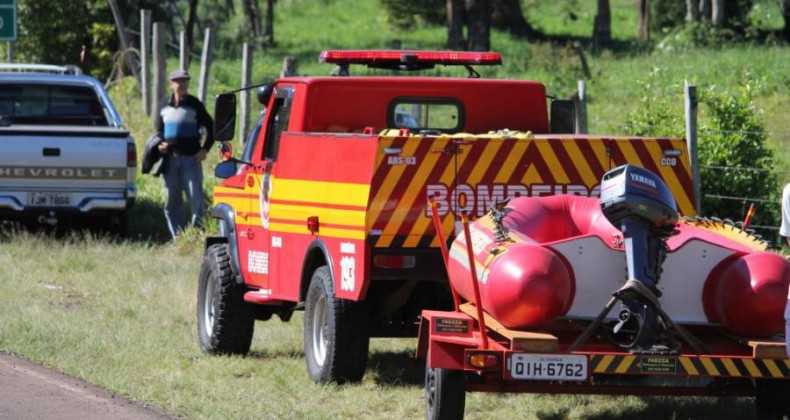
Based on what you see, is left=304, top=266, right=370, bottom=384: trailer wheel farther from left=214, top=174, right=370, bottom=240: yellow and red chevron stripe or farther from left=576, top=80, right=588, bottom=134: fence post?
left=576, top=80, right=588, bottom=134: fence post

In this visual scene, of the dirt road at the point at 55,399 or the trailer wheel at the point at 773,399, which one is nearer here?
the trailer wheel at the point at 773,399

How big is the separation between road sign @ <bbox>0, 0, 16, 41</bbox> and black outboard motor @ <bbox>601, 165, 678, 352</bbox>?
16752mm

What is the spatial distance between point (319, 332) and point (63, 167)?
7685 mm

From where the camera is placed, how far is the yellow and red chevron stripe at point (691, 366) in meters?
7.33

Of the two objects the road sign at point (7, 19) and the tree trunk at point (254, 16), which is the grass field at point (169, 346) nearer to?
the road sign at point (7, 19)

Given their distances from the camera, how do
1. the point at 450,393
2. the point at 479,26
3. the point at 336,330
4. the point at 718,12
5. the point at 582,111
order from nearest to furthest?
the point at 450,393 → the point at 336,330 → the point at 582,111 → the point at 479,26 → the point at 718,12

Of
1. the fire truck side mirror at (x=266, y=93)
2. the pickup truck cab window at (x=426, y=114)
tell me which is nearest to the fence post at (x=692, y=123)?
the pickup truck cab window at (x=426, y=114)

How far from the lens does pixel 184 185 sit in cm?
1681

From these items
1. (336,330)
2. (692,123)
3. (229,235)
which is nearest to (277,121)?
(229,235)

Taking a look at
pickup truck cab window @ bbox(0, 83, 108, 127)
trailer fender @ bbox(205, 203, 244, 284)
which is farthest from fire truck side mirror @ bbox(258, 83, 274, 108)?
pickup truck cab window @ bbox(0, 83, 108, 127)

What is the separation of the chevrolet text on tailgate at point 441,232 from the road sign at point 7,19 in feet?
40.1

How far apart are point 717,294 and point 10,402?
412cm

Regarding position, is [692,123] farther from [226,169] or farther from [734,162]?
[226,169]

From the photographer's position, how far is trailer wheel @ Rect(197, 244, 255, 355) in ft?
35.7
